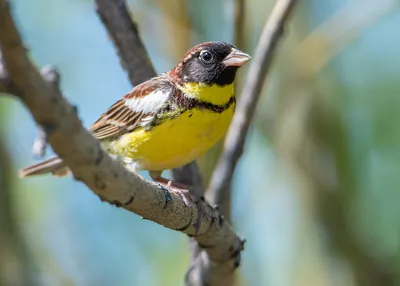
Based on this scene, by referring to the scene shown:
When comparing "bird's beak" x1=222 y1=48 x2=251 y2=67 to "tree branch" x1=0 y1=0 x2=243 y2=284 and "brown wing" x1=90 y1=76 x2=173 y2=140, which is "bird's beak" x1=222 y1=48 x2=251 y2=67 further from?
"tree branch" x1=0 y1=0 x2=243 y2=284

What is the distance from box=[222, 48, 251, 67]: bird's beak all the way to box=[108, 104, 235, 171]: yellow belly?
22 centimetres

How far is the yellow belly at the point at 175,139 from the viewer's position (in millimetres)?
3041

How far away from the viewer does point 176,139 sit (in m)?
3.03

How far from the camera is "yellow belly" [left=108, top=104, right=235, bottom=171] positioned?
3.04 m

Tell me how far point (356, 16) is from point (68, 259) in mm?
2397

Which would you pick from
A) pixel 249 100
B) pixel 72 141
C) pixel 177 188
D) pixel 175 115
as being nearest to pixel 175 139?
pixel 175 115

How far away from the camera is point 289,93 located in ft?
14.7

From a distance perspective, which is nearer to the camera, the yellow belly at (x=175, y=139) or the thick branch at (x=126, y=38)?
the yellow belly at (x=175, y=139)

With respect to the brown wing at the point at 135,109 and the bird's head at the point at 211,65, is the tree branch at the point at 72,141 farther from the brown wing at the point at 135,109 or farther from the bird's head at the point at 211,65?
the bird's head at the point at 211,65

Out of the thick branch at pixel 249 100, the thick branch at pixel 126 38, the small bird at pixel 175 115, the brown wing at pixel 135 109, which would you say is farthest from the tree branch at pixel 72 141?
the thick branch at pixel 126 38

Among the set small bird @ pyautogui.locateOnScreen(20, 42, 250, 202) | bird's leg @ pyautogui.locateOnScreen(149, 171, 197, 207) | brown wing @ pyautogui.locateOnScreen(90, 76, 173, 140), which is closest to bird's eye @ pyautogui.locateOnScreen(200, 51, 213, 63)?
small bird @ pyautogui.locateOnScreen(20, 42, 250, 202)

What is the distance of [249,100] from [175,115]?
1.43 feet

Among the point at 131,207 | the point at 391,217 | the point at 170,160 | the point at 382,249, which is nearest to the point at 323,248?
the point at 382,249

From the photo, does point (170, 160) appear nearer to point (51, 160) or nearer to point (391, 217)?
point (51, 160)
